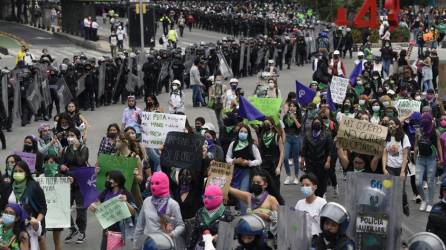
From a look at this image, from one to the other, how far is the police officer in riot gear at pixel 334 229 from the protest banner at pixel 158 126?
19.9 feet

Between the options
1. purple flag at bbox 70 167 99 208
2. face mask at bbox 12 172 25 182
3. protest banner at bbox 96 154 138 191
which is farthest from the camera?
purple flag at bbox 70 167 99 208

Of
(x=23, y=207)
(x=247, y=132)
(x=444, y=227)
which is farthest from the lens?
(x=247, y=132)

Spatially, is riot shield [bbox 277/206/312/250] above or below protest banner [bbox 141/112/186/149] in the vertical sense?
above

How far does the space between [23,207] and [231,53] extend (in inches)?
855

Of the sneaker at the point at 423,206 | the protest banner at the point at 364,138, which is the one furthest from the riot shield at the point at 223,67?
the protest banner at the point at 364,138

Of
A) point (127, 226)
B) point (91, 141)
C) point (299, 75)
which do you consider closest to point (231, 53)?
point (299, 75)

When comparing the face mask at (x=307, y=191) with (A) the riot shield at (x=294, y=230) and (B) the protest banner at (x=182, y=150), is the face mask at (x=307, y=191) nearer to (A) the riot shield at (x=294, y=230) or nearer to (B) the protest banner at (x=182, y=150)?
(A) the riot shield at (x=294, y=230)

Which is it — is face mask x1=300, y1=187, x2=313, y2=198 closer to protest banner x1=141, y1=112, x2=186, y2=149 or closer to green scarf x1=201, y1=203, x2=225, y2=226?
green scarf x1=201, y1=203, x2=225, y2=226

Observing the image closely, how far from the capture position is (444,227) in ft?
28.5

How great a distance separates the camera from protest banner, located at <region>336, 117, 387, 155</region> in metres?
12.3

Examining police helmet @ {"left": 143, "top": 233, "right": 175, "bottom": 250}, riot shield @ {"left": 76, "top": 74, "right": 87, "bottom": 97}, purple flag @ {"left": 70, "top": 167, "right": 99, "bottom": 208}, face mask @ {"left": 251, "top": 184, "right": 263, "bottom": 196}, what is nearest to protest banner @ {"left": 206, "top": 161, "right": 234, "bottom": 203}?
face mask @ {"left": 251, "top": 184, "right": 263, "bottom": 196}

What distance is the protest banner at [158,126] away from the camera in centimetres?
1375

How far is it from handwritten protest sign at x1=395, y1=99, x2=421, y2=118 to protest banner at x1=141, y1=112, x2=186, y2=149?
4.24 meters

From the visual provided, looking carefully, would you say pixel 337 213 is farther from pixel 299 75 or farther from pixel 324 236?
pixel 299 75
